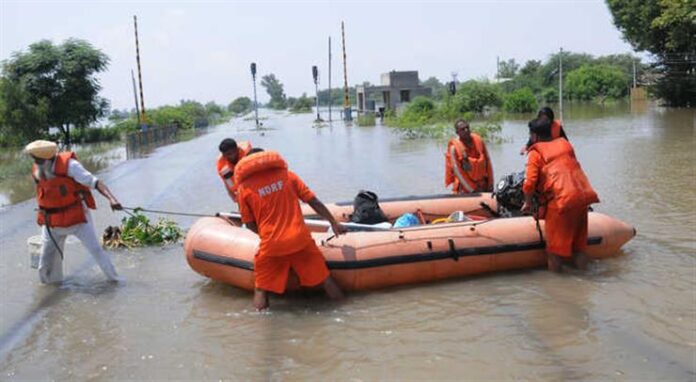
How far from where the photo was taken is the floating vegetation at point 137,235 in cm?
773

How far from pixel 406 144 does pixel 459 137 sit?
13933 mm

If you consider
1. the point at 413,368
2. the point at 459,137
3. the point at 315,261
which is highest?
the point at 459,137

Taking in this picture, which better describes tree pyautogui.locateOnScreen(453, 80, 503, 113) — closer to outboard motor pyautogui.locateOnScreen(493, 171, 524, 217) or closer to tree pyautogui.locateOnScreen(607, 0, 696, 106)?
tree pyautogui.locateOnScreen(607, 0, 696, 106)

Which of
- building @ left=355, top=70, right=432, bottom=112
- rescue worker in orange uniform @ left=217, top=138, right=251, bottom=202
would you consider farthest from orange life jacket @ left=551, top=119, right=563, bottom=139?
building @ left=355, top=70, right=432, bottom=112

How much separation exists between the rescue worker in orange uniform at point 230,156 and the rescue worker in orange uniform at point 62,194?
0.96m

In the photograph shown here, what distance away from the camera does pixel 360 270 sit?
5.48 meters

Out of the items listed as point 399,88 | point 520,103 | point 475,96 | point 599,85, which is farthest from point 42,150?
point 599,85

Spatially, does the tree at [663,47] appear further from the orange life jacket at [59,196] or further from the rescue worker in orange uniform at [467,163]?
the orange life jacket at [59,196]

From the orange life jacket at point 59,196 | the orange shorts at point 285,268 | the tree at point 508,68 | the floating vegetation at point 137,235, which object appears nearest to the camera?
the orange shorts at point 285,268

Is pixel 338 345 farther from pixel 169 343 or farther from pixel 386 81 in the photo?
pixel 386 81

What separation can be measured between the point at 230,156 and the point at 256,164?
1136 mm

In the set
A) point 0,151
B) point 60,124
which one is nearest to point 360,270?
point 0,151

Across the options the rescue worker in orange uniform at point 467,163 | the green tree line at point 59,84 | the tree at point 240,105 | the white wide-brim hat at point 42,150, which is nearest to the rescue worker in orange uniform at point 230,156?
the white wide-brim hat at point 42,150

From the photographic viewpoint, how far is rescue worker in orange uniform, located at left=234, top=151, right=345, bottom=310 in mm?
4852
